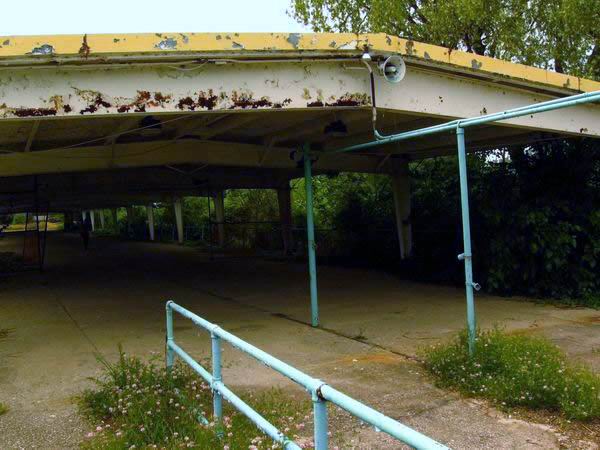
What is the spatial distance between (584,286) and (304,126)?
5421mm

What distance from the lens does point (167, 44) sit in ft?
18.3

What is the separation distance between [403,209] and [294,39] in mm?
8226

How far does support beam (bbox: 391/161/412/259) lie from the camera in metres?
13.4

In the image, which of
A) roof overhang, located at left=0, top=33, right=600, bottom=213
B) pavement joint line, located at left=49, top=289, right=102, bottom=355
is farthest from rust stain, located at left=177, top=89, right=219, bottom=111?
pavement joint line, located at left=49, top=289, right=102, bottom=355

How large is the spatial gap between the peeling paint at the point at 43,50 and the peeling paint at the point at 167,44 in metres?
0.97

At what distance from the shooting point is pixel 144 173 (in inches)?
614

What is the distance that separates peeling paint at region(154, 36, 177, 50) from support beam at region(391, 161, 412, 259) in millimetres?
8581

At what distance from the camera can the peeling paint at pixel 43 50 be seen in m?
5.27

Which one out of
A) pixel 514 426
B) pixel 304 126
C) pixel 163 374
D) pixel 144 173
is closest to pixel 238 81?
pixel 304 126

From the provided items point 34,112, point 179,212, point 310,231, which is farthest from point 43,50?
point 179,212

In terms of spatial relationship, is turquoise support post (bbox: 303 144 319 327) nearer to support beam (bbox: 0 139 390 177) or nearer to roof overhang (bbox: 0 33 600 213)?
roof overhang (bbox: 0 33 600 213)

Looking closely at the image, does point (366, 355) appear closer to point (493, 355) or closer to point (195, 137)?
point (493, 355)

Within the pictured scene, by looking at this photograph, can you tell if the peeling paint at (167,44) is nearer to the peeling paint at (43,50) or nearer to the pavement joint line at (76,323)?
Result: the peeling paint at (43,50)

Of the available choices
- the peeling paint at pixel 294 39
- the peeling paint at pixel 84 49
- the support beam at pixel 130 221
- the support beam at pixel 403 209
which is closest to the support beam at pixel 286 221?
the support beam at pixel 403 209
